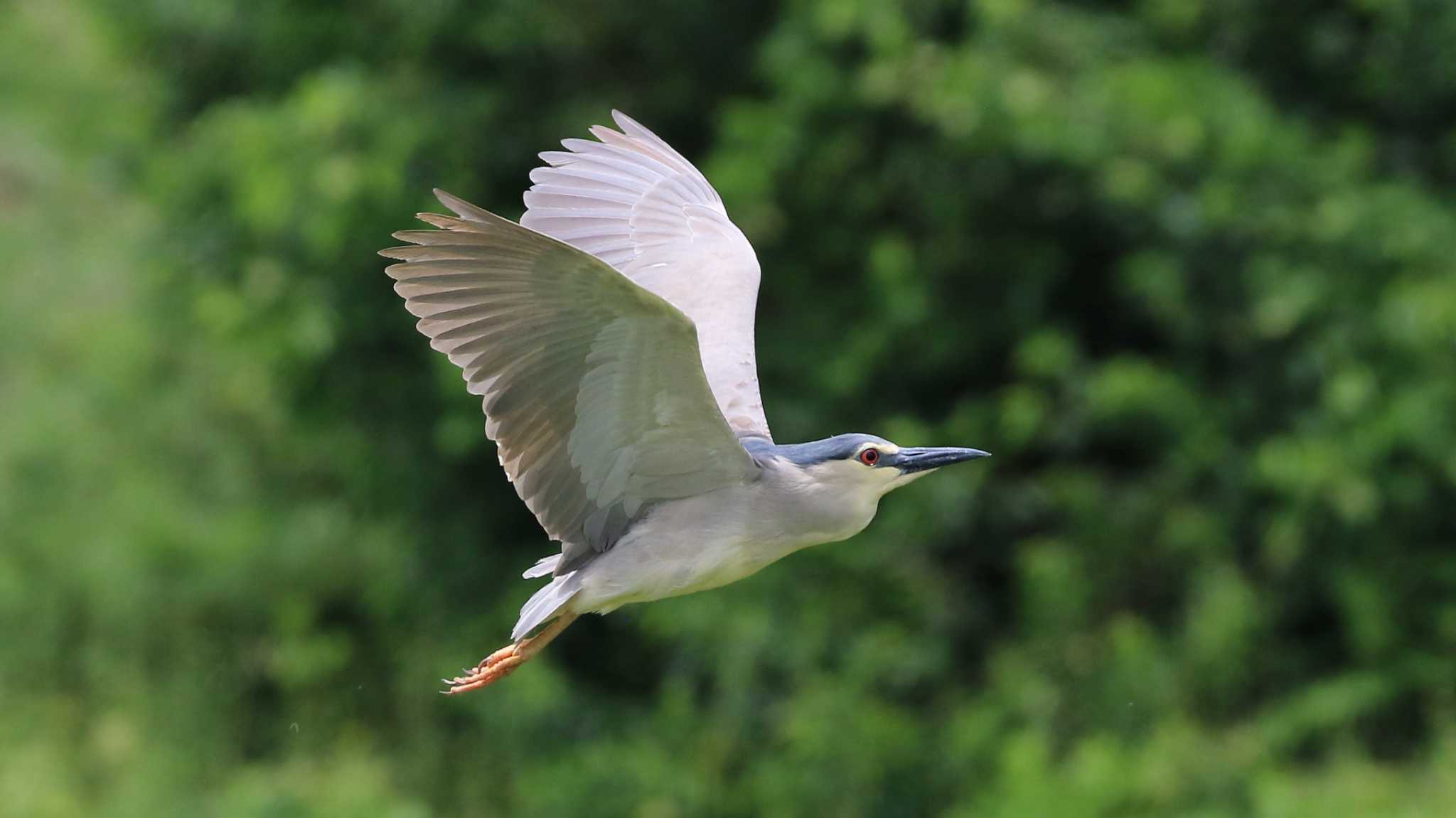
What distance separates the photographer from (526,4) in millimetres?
9227

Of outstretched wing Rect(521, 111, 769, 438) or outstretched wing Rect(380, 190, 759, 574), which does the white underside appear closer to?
outstretched wing Rect(380, 190, 759, 574)

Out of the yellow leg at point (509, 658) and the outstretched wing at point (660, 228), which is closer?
the yellow leg at point (509, 658)

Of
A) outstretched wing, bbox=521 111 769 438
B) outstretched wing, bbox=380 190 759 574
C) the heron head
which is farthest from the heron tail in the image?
outstretched wing, bbox=521 111 769 438

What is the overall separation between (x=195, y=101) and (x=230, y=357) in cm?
147

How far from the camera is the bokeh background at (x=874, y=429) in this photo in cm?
868

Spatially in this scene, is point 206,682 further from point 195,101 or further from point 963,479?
point 963,479

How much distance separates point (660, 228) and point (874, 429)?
11.9 ft

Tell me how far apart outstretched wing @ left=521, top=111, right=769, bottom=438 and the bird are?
0.01 meters

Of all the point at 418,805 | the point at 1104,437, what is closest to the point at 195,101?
the point at 418,805

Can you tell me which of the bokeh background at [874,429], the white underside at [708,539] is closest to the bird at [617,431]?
the white underside at [708,539]

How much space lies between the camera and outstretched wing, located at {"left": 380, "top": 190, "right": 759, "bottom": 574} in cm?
436

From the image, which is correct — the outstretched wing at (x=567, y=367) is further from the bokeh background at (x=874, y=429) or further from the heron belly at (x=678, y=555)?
the bokeh background at (x=874, y=429)

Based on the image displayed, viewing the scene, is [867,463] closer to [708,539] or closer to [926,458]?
[926,458]

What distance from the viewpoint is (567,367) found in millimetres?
4570
